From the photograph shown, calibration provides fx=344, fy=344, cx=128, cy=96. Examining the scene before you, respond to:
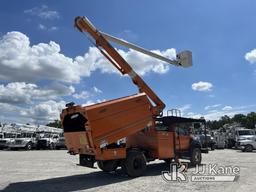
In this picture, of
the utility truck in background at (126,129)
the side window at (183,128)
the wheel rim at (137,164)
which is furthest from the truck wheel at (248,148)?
the wheel rim at (137,164)

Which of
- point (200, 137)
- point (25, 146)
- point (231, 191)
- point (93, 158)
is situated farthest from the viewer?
point (25, 146)

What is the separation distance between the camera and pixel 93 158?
13.6 m

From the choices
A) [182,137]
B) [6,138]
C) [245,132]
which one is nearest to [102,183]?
[182,137]

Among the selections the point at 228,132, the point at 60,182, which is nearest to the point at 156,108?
the point at 60,182

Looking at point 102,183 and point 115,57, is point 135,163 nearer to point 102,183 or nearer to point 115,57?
point 102,183

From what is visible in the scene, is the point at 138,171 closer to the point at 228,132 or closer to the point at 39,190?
the point at 39,190

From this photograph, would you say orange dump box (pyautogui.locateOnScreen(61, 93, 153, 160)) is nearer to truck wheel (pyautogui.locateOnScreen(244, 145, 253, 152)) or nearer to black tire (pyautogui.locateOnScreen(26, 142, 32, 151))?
truck wheel (pyautogui.locateOnScreen(244, 145, 253, 152))

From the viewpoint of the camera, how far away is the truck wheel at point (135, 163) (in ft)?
45.5

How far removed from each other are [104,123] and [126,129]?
1.26 metres

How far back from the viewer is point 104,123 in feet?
42.4

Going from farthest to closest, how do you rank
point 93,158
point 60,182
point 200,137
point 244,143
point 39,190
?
point 244,143 < point 200,137 < point 93,158 < point 60,182 < point 39,190

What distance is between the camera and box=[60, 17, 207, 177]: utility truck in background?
12906 millimetres

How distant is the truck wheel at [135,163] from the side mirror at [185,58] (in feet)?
19.4

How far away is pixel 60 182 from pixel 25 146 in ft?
92.7
